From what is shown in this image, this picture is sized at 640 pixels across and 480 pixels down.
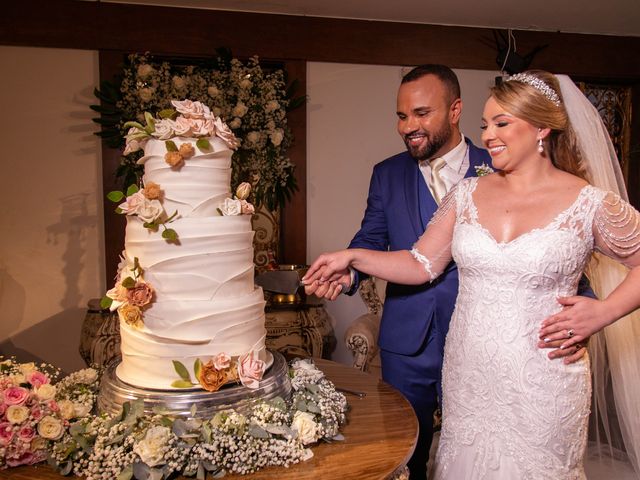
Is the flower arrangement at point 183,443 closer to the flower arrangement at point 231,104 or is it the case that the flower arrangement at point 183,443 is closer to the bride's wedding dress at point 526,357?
the bride's wedding dress at point 526,357

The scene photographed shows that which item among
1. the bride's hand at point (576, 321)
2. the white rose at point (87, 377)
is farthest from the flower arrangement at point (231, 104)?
the bride's hand at point (576, 321)

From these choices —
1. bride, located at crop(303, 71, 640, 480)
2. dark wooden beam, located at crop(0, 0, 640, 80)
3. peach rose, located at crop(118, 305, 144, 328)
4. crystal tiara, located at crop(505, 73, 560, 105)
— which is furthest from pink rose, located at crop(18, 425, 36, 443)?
dark wooden beam, located at crop(0, 0, 640, 80)

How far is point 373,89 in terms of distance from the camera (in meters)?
5.13

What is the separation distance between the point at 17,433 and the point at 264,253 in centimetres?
342

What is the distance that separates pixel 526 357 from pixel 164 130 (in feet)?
5.10

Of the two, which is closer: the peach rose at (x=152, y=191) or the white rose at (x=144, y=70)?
the peach rose at (x=152, y=191)

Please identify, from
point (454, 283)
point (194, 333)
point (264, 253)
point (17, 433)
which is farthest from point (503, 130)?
point (264, 253)

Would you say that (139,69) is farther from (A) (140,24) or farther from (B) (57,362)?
(B) (57,362)

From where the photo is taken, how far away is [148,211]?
1.79 meters

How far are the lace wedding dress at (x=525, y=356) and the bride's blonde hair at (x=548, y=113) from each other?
0.62 feet

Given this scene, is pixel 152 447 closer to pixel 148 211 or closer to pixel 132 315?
pixel 132 315

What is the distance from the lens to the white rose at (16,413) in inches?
64.9

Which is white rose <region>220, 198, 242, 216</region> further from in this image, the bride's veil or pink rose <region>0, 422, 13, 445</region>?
the bride's veil

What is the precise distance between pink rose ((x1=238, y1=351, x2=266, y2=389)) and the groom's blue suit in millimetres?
766
